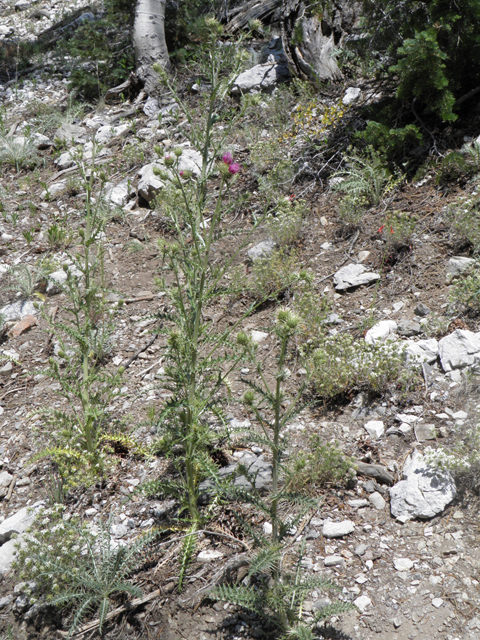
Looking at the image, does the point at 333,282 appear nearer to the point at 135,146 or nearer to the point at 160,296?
the point at 160,296

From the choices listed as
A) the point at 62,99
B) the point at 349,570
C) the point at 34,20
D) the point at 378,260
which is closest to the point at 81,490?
the point at 349,570

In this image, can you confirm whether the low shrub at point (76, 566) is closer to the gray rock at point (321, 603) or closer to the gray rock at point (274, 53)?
the gray rock at point (321, 603)

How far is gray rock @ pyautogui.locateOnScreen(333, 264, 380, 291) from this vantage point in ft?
12.1

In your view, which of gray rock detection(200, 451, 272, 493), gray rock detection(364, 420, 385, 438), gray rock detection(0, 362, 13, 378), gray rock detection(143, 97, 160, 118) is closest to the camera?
gray rock detection(200, 451, 272, 493)

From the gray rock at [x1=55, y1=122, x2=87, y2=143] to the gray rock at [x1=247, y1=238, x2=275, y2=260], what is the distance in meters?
3.43

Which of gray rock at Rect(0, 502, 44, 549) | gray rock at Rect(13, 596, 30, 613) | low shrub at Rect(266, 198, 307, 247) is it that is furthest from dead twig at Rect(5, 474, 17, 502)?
low shrub at Rect(266, 198, 307, 247)

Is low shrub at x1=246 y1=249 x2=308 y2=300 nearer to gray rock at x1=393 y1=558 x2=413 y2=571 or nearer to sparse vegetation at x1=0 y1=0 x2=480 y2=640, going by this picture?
sparse vegetation at x1=0 y1=0 x2=480 y2=640

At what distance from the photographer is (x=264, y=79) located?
629cm

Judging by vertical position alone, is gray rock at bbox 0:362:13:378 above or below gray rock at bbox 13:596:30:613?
above

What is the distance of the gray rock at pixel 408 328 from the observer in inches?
125

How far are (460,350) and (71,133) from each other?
5.67 meters

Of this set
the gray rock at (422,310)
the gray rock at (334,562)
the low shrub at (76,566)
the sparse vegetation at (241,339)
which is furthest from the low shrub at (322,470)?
the gray rock at (422,310)

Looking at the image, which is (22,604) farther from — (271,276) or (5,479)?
(271,276)

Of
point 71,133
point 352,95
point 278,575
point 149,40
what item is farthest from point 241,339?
Answer: point 149,40
